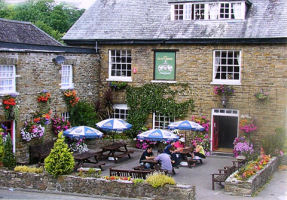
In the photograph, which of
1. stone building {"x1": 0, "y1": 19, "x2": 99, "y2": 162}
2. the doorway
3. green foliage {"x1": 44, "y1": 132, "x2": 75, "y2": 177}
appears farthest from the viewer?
the doorway

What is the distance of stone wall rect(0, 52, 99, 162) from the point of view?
21.5m

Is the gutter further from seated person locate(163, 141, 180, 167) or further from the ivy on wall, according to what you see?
seated person locate(163, 141, 180, 167)

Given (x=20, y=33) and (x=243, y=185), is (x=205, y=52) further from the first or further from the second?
(x=20, y=33)

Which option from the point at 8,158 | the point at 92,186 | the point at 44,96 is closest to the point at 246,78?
the point at 44,96

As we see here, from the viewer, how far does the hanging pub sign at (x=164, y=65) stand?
1029 inches

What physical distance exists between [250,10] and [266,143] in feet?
22.9

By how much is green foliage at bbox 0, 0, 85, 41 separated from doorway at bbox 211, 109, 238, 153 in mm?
30918

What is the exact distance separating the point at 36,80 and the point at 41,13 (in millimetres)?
35969

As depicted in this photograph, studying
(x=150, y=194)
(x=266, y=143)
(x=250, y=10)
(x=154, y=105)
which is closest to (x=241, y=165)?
(x=266, y=143)

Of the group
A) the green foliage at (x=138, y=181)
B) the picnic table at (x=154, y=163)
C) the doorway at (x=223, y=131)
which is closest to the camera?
the green foliage at (x=138, y=181)

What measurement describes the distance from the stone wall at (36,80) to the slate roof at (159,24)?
257 centimetres

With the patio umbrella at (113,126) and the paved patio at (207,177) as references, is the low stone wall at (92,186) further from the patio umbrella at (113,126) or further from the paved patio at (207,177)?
the patio umbrella at (113,126)

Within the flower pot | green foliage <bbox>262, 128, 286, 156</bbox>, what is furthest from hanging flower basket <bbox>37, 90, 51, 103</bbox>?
green foliage <bbox>262, 128, 286, 156</bbox>

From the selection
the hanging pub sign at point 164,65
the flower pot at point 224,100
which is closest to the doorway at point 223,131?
the flower pot at point 224,100
